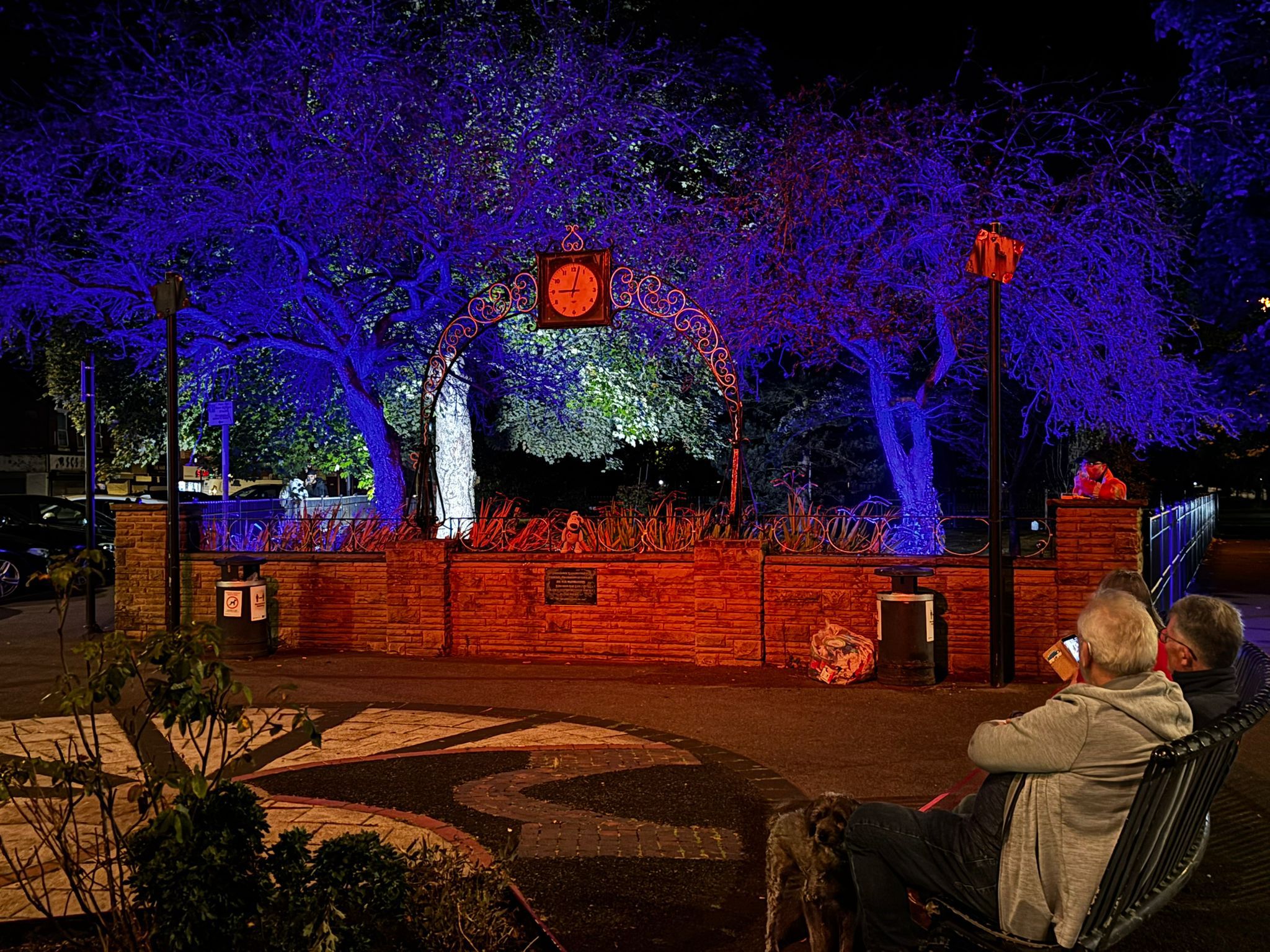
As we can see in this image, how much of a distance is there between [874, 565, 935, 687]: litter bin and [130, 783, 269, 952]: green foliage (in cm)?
771

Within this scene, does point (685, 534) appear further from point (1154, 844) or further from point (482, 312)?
point (1154, 844)

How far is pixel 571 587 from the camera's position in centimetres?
1262

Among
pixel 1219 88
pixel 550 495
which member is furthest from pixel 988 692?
pixel 550 495

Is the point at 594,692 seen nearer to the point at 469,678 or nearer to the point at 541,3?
the point at 469,678

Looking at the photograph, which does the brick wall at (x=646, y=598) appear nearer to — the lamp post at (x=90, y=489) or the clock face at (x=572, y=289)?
the lamp post at (x=90, y=489)

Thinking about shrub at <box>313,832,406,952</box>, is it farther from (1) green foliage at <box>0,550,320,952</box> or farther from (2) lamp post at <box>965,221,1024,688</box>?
(2) lamp post at <box>965,221,1024,688</box>

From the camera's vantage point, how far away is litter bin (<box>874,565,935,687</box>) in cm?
1066

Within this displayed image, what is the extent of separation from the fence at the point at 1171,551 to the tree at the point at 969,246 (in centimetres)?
177

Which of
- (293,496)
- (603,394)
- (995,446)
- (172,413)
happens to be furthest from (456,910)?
(293,496)

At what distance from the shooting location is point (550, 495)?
33531mm

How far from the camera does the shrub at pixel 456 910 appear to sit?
13.9 ft

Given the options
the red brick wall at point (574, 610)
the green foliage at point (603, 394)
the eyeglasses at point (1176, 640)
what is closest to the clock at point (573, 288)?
the red brick wall at point (574, 610)

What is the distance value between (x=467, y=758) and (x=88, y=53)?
15.4m

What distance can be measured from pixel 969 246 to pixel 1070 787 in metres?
14.2
